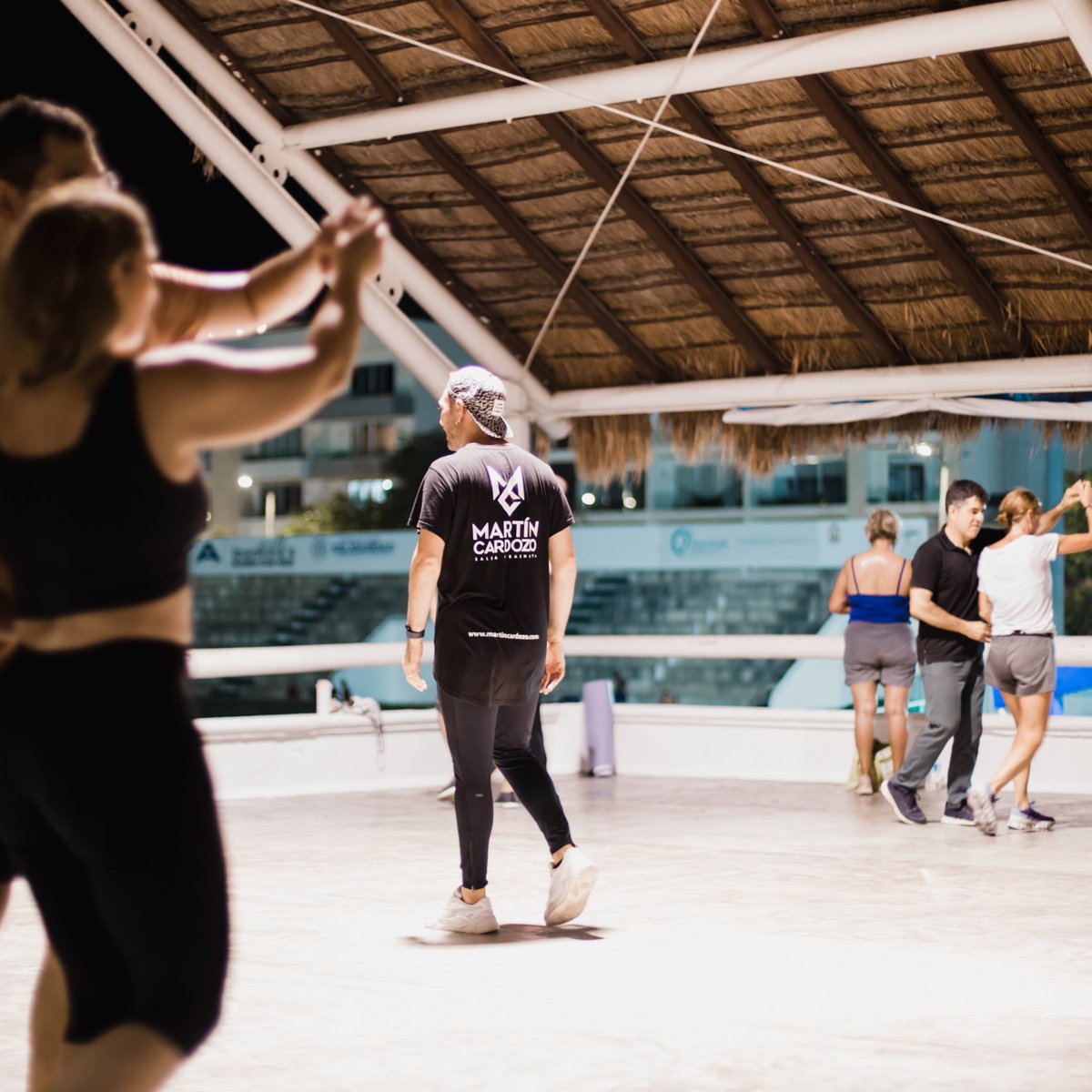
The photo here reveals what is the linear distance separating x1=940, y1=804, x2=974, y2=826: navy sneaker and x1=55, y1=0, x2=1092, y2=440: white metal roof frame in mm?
2512

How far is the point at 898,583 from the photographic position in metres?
10.2

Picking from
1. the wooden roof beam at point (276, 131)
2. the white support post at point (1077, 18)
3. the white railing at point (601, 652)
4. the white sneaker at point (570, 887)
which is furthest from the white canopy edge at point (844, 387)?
the white sneaker at point (570, 887)

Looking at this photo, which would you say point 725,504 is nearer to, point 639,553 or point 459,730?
point 639,553

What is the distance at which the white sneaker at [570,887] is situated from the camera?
5.70 metres

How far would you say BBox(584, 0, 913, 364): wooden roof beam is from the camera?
8.79m

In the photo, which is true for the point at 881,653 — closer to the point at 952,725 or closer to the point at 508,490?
the point at 952,725

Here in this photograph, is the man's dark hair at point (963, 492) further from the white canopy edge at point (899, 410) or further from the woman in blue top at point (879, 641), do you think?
the woman in blue top at point (879, 641)

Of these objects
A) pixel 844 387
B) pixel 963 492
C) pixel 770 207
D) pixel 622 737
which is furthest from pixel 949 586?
pixel 622 737

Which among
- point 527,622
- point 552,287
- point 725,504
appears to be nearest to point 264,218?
point 552,287

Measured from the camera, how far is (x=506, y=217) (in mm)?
10438

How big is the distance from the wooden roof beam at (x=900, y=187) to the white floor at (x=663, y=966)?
3.16 metres

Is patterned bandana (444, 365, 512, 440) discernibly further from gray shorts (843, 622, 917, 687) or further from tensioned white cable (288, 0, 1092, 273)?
gray shorts (843, 622, 917, 687)

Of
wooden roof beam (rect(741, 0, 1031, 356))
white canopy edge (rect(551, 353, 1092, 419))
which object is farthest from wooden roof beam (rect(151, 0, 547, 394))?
wooden roof beam (rect(741, 0, 1031, 356))

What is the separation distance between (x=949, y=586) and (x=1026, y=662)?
0.64m
